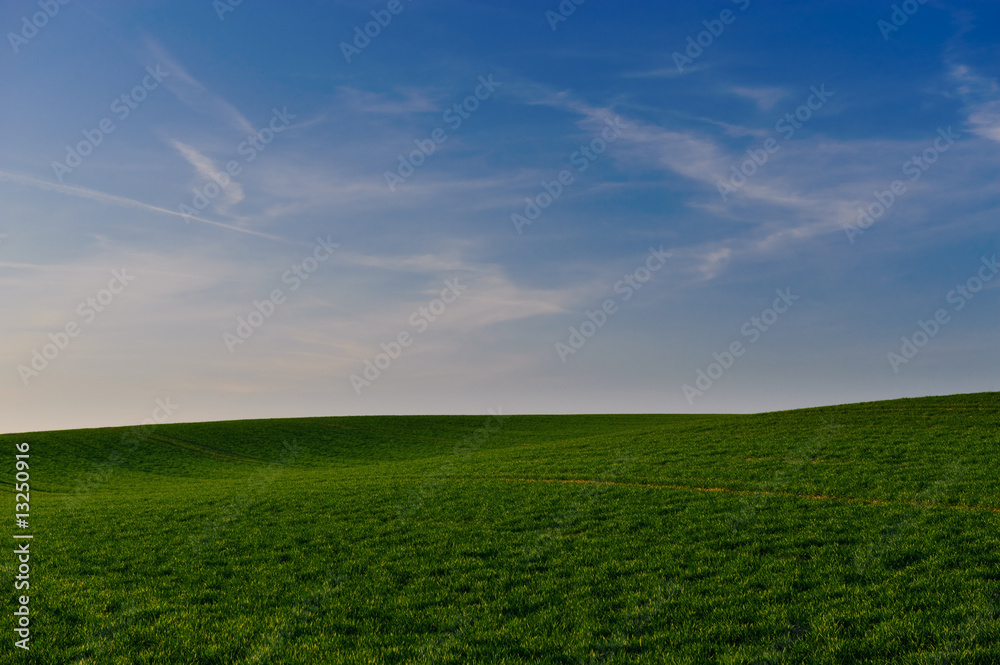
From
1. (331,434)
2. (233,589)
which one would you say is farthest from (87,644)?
(331,434)

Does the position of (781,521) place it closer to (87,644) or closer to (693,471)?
(693,471)

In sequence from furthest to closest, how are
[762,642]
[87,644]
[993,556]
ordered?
[993,556], [87,644], [762,642]

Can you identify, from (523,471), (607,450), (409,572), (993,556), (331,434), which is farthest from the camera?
(331,434)

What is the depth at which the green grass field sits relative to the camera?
11227 mm

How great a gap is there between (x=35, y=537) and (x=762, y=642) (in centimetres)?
2460

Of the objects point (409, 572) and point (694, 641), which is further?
point (409, 572)

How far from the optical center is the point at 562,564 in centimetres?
1600

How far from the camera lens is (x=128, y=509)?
92.1 ft

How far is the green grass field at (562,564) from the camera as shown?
36.8ft

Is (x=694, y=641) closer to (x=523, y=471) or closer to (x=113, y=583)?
(x=113, y=583)

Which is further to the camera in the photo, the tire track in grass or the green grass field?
the tire track in grass

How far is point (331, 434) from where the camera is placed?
7825 cm

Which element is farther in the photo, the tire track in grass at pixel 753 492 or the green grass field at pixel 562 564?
the tire track in grass at pixel 753 492

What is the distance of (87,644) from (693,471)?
80.0ft
